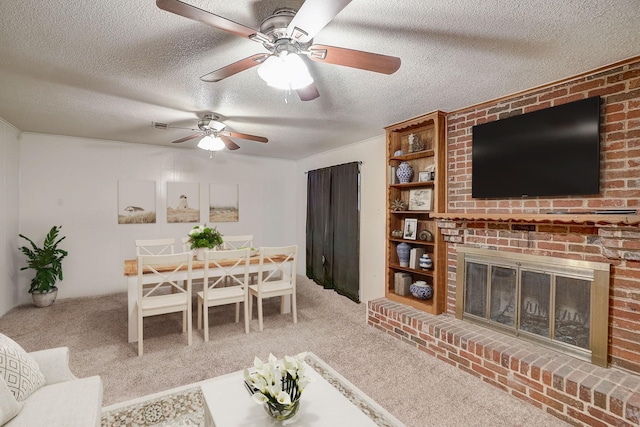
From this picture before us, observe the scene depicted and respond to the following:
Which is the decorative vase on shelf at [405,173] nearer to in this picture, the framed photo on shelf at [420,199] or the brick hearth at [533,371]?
the framed photo on shelf at [420,199]

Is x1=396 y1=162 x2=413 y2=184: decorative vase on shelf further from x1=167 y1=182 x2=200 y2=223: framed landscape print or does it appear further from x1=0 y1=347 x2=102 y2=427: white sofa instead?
x1=167 y1=182 x2=200 y2=223: framed landscape print

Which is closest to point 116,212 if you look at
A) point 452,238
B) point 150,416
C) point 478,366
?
point 150,416

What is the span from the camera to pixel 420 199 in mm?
3533

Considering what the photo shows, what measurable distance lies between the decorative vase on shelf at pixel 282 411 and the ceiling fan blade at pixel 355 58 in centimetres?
171

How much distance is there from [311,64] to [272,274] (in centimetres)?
235

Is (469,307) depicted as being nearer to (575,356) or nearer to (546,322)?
(546,322)

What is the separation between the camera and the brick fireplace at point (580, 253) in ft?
6.41

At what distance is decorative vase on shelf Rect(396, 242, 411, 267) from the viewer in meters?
3.57

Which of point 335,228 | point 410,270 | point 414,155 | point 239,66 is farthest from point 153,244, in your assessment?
point 414,155

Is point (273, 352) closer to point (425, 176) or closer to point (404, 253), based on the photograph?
point (404, 253)

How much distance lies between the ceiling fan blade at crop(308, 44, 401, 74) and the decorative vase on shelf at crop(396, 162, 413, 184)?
1.99 meters

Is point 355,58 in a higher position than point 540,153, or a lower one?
higher

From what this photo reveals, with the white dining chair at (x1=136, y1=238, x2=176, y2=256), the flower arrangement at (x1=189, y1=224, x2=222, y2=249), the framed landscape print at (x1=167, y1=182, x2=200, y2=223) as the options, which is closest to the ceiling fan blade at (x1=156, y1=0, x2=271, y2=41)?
the flower arrangement at (x1=189, y1=224, x2=222, y2=249)

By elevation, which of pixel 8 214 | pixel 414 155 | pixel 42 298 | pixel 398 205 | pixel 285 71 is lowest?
A: pixel 42 298
